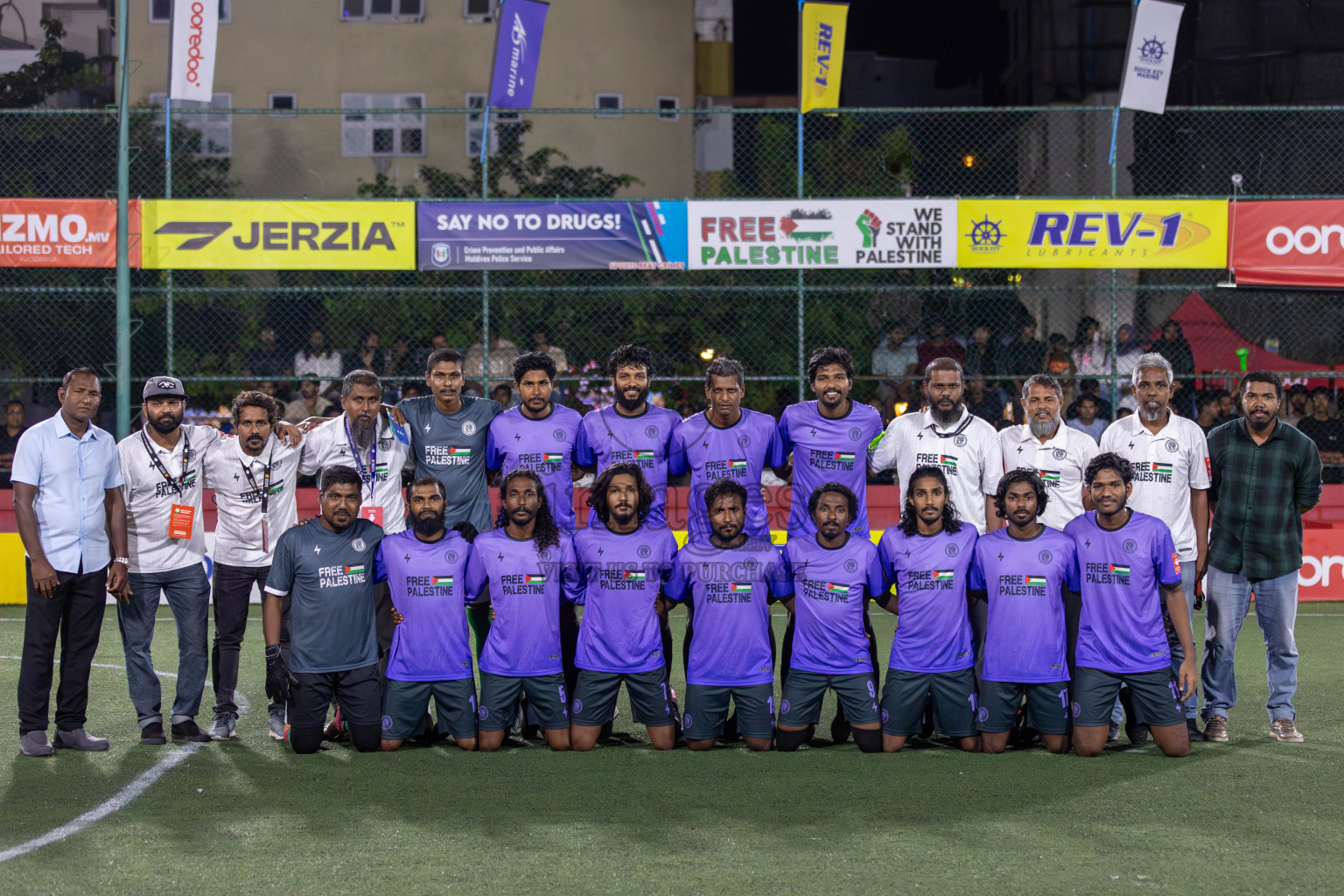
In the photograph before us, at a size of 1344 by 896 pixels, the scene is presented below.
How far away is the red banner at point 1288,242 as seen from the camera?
45.0 ft

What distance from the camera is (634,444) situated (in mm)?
7668

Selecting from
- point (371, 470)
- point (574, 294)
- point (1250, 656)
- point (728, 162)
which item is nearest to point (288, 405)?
point (574, 294)

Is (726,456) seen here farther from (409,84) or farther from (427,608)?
(409,84)

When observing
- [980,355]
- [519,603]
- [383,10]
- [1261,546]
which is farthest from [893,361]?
[383,10]

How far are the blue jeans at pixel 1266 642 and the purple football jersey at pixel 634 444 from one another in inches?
123

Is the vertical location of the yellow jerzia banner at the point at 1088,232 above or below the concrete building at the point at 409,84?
below

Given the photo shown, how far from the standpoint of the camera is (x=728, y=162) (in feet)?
87.0

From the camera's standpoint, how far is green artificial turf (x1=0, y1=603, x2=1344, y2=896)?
16.4ft

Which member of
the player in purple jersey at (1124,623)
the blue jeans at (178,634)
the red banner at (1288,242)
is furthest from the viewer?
the red banner at (1288,242)

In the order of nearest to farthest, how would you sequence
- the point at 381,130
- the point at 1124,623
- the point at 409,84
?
the point at 1124,623 → the point at 381,130 → the point at 409,84

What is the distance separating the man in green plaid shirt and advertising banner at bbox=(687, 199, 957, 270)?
626 cm

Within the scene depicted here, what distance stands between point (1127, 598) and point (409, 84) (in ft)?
78.0

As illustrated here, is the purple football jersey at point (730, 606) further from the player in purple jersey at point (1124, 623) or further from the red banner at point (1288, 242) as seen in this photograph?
the red banner at point (1288, 242)

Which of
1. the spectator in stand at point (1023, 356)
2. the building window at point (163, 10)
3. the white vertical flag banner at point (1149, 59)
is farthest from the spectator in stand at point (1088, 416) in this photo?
the building window at point (163, 10)
